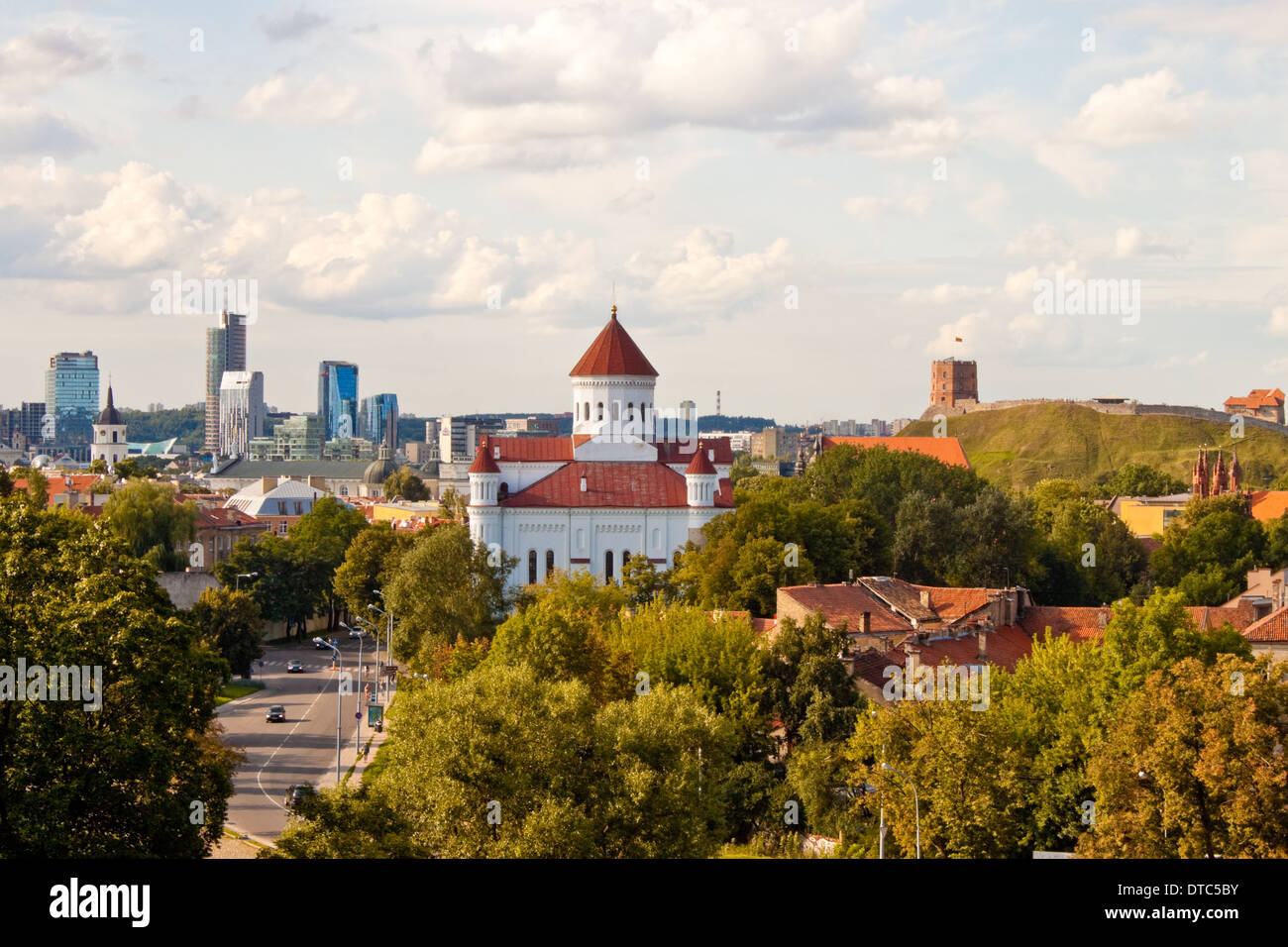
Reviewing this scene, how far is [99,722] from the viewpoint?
26.8 metres

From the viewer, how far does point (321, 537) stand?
102500mm

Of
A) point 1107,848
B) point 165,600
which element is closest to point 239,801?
point 165,600

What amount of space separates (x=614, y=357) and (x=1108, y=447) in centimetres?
11375

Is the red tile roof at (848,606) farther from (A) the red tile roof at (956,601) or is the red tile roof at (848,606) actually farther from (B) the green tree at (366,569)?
(B) the green tree at (366,569)

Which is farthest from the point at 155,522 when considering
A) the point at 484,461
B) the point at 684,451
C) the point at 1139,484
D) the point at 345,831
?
the point at 1139,484

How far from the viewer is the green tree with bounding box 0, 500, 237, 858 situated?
25.2 m

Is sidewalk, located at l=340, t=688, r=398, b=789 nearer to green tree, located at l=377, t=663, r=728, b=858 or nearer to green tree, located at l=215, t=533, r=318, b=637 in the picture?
green tree, located at l=377, t=663, r=728, b=858

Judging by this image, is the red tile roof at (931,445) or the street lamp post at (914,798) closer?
the street lamp post at (914,798)

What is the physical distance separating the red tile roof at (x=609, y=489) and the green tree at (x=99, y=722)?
2081 inches

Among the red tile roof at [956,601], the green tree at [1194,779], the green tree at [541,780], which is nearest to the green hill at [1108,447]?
the red tile roof at [956,601]

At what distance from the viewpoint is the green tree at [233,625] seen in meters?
68.5

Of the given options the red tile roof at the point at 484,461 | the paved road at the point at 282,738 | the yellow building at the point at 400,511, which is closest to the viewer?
the paved road at the point at 282,738

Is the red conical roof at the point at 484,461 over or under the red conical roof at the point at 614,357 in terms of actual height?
under
